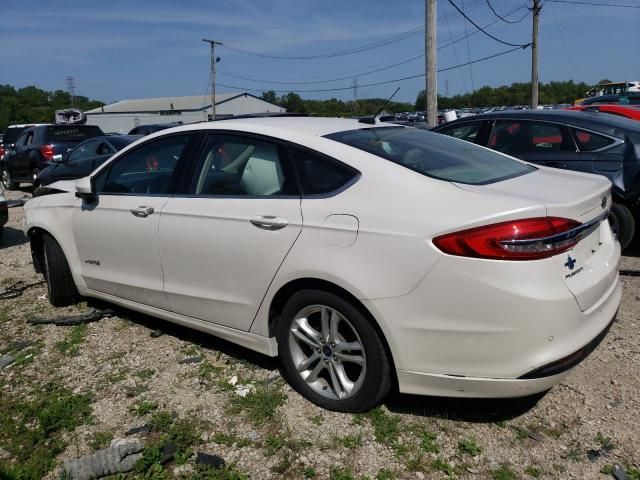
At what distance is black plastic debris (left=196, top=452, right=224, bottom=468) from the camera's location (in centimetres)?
279

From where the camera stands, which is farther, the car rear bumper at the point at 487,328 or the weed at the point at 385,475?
the weed at the point at 385,475

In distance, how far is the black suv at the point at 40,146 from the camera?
13.6 metres

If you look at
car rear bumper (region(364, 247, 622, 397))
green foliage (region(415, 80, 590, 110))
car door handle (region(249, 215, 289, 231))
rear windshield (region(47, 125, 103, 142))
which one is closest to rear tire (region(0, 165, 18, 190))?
rear windshield (region(47, 125, 103, 142))

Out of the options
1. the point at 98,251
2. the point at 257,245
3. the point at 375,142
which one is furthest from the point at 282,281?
the point at 98,251

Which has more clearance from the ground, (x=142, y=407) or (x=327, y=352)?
(x=327, y=352)

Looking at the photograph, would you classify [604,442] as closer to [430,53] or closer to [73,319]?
[73,319]

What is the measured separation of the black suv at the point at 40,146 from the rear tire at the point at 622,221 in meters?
12.1

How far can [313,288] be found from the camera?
302cm

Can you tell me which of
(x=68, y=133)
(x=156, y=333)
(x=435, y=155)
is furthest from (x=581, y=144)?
(x=68, y=133)

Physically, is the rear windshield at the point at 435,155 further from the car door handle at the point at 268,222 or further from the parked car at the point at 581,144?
the parked car at the point at 581,144

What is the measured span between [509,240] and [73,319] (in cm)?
365

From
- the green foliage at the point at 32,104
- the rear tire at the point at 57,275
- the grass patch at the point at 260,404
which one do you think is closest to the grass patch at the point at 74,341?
the rear tire at the point at 57,275

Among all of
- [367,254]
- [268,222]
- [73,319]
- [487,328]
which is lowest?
[73,319]

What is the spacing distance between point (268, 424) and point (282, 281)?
2.53 feet
